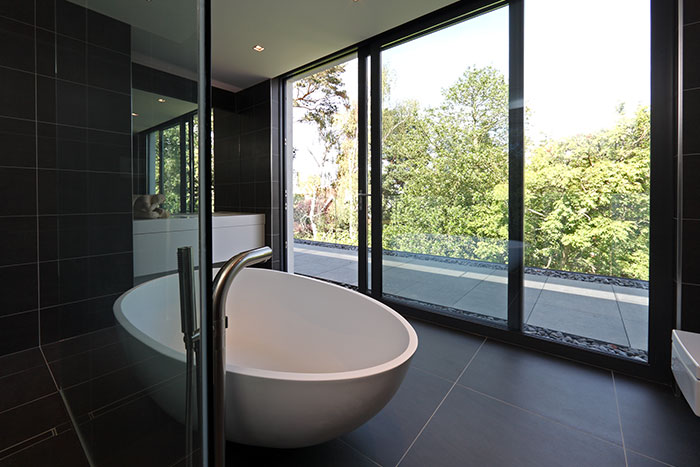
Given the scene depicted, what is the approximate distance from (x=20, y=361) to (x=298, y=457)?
1.73 meters

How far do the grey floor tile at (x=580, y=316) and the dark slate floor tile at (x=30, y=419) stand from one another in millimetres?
2759

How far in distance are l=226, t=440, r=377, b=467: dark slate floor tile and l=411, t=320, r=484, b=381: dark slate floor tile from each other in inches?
29.0

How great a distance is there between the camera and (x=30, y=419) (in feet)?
4.61

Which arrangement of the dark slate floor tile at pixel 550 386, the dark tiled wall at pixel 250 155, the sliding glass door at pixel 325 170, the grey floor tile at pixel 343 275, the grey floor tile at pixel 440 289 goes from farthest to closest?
1. the dark tiled wall at pixel 250 155
2. the grey floor tile at pixel 343 275
3. the sliding glass door at pixel 325 170
4. the grey floor tile at pixel 440 289
5. the dark slate floor tile at pixel 550 386

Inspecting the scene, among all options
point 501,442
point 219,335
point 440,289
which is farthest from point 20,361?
point 440,289

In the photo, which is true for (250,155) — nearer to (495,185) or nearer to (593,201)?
(495,185)

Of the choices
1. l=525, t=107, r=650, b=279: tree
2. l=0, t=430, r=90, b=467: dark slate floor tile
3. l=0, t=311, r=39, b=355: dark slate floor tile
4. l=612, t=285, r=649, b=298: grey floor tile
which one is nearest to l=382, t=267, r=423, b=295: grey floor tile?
l=525, t=107, r=650, b=279: tree

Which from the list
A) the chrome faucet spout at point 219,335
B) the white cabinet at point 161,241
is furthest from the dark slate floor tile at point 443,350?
the white cabinet at point 161,241

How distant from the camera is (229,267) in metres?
0.74

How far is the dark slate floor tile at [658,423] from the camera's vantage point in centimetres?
128

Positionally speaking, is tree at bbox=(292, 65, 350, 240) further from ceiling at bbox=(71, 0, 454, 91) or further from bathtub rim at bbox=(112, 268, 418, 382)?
bathtub rim at bbox=(112, 268, 418, 382)

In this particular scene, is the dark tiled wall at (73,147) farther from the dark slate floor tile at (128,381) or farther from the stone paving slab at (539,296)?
the stone paving slab at (539,296)

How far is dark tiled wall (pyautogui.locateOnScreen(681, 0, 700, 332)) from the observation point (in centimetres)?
158

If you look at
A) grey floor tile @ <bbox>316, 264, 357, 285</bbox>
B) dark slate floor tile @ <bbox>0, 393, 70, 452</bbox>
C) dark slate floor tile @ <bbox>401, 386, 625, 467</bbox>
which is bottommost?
dark slate floor tile @ <bbox>401, 386, 625, 467</bbox>
